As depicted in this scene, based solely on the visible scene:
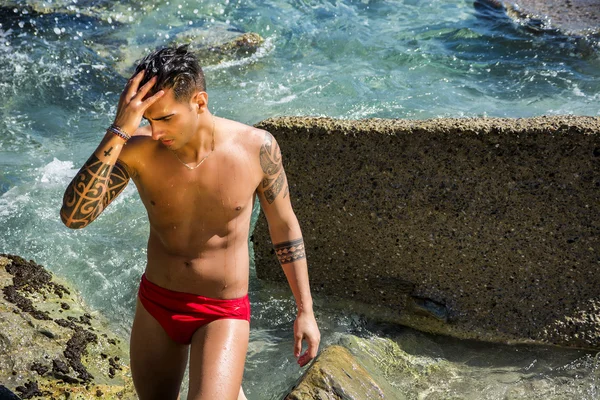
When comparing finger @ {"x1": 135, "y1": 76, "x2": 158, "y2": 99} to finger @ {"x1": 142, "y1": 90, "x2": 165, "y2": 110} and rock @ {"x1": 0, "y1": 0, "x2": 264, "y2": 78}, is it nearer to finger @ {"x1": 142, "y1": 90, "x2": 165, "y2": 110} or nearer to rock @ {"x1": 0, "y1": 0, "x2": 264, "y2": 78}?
finger @ {"x1": 142, "y1": 90, "x2": 165, "y2": 110}

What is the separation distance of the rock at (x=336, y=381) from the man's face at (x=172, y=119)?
4.21 feet

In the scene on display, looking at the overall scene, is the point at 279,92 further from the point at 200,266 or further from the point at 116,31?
the point at 200,266

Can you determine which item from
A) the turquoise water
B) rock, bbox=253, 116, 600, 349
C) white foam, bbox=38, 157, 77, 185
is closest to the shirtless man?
the turquoise water

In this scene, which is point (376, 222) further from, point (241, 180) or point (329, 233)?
point (241, 180)

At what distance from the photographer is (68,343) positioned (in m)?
3.97

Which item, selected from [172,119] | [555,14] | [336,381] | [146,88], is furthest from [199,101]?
[555,14]

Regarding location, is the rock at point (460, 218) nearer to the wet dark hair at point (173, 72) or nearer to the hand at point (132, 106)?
the wet dark hair at point (173, 72)

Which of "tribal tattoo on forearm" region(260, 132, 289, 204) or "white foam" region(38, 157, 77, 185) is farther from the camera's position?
"white foam" region(38, 157, 77, 185)

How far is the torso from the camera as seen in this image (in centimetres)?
318

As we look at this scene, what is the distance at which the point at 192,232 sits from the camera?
322 cm

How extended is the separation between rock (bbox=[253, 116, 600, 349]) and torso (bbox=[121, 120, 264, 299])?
1.38 metres

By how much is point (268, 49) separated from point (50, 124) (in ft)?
11.0

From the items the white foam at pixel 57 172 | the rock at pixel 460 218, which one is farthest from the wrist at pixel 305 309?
the white foam at pixel 57 172

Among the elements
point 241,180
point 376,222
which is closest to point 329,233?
point 376,222
